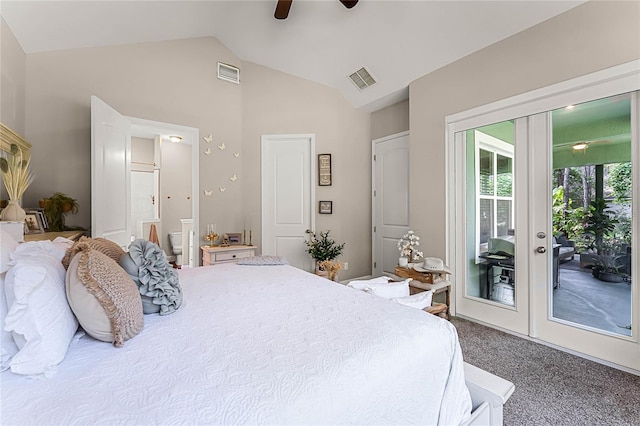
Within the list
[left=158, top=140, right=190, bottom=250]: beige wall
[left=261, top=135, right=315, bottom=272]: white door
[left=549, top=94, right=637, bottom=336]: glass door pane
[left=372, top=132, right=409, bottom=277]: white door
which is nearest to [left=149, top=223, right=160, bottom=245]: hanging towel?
[left=158, top=140, right=190, bottom=250]: beige wall

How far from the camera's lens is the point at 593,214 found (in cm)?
226

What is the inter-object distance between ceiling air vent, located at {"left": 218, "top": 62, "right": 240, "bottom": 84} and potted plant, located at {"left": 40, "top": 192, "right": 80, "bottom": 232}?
2.31 meters

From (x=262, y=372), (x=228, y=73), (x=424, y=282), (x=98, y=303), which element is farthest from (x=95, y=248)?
(x=228, y=73)

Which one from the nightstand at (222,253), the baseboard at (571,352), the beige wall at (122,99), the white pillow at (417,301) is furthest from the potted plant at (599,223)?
the beige wall at (122,99)

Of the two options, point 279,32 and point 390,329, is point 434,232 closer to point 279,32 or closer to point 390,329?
point 390,329

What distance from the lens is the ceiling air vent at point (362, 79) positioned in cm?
368

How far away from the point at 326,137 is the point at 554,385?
352 centimetres

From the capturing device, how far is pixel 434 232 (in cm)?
325

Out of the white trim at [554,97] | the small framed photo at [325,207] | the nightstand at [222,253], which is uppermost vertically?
the white trim at [554,97]

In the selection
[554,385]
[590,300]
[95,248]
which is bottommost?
[554,385]

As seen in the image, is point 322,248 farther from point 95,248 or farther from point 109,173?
point 95,248

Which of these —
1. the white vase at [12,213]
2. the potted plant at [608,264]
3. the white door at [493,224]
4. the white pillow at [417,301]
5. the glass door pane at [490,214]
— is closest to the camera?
the white pillow at [417,301]

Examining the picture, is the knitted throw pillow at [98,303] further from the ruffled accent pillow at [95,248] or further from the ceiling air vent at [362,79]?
the ceiling air vent at [362,79]

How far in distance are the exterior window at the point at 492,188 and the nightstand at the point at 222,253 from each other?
8.95 ft
